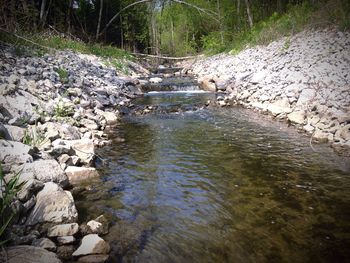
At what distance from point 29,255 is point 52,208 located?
84 centimetres

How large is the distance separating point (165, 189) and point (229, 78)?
9.97m

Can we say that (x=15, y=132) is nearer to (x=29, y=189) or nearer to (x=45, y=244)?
(x=29, y=189)

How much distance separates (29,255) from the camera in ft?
8.27

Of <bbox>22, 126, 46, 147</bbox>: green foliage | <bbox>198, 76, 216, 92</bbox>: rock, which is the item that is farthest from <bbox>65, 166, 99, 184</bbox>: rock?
<bbox>198, 76, 216, 92</bbox>: rock

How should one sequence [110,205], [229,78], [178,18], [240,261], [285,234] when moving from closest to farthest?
[240,261] → [285,234] → [110,205] → [229,78] → [178,18]

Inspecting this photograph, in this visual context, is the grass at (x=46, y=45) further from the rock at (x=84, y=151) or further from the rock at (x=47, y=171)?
the rock at (x=47, y=171)

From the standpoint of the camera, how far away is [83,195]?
167 inches

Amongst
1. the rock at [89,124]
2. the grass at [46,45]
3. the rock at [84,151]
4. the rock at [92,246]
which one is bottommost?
the rock at [92,246]

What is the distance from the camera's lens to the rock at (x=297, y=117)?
7.46 metres

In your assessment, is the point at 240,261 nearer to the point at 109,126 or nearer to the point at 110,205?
the point at 110,205

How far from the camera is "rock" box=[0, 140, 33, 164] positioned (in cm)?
378

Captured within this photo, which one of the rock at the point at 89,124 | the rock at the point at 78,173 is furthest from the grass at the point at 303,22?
the rock at the point at 78,173

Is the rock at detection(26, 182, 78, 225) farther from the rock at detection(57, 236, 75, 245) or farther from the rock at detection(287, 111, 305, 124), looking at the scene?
the rock at detection(287, 111, 305, 124)

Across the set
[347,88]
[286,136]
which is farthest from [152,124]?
[347,88]
